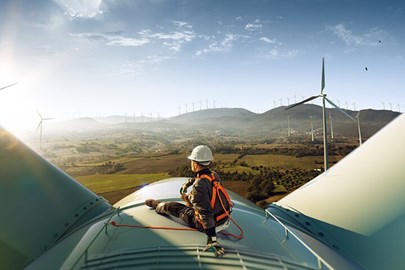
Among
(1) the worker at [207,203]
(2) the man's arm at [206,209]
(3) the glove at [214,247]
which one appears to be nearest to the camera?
(3) the glove at [214,247]

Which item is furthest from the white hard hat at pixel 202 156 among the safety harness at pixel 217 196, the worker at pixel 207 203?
the safety harness at pixel 217 196

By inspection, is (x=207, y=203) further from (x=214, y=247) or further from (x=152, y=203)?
(x=152, y=203)

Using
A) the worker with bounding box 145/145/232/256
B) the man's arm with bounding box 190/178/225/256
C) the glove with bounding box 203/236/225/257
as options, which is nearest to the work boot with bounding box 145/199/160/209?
the worker with bounding box 145/145/232/256

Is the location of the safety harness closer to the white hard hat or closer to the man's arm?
the man's arm

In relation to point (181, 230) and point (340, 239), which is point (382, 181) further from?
point (181, 230)

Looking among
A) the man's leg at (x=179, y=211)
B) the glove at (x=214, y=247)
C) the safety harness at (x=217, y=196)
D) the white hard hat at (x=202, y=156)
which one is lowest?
the glove at (x=214, y=247)

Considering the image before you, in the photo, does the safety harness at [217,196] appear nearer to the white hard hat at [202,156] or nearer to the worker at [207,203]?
the worker at [207,203]

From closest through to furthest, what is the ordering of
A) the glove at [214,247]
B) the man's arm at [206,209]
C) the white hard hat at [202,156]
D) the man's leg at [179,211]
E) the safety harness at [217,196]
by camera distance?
the glove at [214,247]
the man's arm at [206,209]
the safety harness at [217,196]
the white hard hat at [202,156]
the man's leg at [179,211]

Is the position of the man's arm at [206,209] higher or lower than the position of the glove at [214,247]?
higher

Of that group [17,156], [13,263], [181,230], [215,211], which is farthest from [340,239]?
[17,156]
